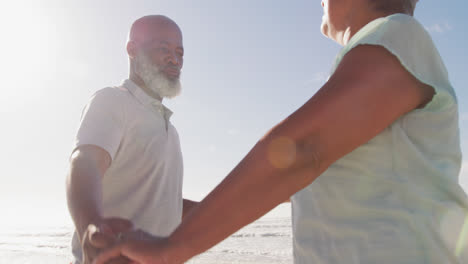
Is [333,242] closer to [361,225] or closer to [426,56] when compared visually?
[361,225]

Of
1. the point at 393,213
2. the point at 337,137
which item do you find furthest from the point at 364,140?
the point at 393,213

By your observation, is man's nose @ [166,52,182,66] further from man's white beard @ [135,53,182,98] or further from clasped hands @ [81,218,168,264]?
clasped hands @ [81,218,168,264]

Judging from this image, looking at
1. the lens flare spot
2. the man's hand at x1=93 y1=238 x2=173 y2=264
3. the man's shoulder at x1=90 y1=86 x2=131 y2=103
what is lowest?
the man's hand at x1=93 y1=238 x2=173 y2=264

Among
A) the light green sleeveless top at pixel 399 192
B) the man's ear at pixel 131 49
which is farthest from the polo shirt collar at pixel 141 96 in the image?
the light green sleeveless top at pixel 399 192

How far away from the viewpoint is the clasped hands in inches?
34.7

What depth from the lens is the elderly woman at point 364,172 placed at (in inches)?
31.0

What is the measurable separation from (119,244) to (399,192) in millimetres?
723

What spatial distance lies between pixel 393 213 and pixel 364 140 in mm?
189

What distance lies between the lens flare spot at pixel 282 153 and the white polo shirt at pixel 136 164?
143 cm

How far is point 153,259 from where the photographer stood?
859mm

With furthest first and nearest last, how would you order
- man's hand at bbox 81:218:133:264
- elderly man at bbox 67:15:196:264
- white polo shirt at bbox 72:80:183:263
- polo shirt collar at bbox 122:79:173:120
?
polo shirt collar at bbox 122:79:173:120, white polo shirt at bbox 72:80:183:263, elderly man at bbox 67:15:196:264, man's hand at bbox 81:218:133:264

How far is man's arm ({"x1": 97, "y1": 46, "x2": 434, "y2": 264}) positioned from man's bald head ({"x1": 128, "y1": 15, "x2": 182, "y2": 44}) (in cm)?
245

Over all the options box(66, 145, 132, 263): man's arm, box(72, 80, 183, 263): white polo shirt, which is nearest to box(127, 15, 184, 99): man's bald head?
box(72, 80, 183, 263): white polo shirt

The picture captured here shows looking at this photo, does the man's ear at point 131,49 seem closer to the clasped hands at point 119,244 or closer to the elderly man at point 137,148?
the elderly man at point 137,148
